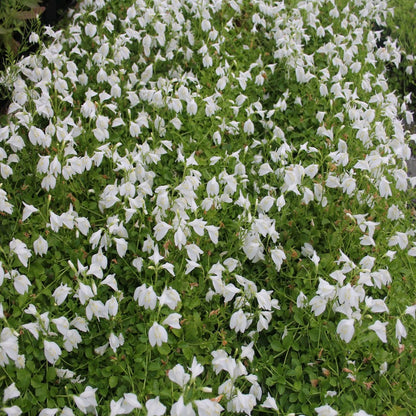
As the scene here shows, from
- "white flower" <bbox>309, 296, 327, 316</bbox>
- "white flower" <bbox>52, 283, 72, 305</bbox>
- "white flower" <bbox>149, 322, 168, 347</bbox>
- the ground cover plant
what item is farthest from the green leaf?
"white flower" <bbox>309, 296, 327, 316</bbox>

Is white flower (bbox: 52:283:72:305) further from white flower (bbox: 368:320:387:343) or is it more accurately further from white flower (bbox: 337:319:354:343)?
white flower (bbox: 368:320:387:343)

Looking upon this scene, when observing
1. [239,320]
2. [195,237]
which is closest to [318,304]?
[239,320]

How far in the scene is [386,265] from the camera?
8.83 feet

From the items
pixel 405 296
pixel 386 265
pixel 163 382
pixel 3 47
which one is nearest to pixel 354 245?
pixel 386 265

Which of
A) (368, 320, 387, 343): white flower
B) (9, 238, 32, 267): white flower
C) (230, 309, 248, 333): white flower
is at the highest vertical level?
(9, 238, 32, 267): white flower

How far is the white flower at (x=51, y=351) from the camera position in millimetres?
1941

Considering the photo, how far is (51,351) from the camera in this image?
6.40 ft

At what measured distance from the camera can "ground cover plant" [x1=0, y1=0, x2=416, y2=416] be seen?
209cm

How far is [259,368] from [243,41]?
10.1 feet

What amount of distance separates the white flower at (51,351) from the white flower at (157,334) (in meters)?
0.38

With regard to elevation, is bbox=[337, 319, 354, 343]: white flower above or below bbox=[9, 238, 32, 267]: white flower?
below

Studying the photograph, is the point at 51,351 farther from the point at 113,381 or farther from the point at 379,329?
the point at 379,329

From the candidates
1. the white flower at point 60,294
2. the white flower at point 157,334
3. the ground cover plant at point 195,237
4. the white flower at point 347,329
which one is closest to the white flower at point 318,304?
the ground cover plant at point 195,237

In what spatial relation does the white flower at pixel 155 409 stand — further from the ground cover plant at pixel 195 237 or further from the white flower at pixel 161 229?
the white flower at pixel 161 229
